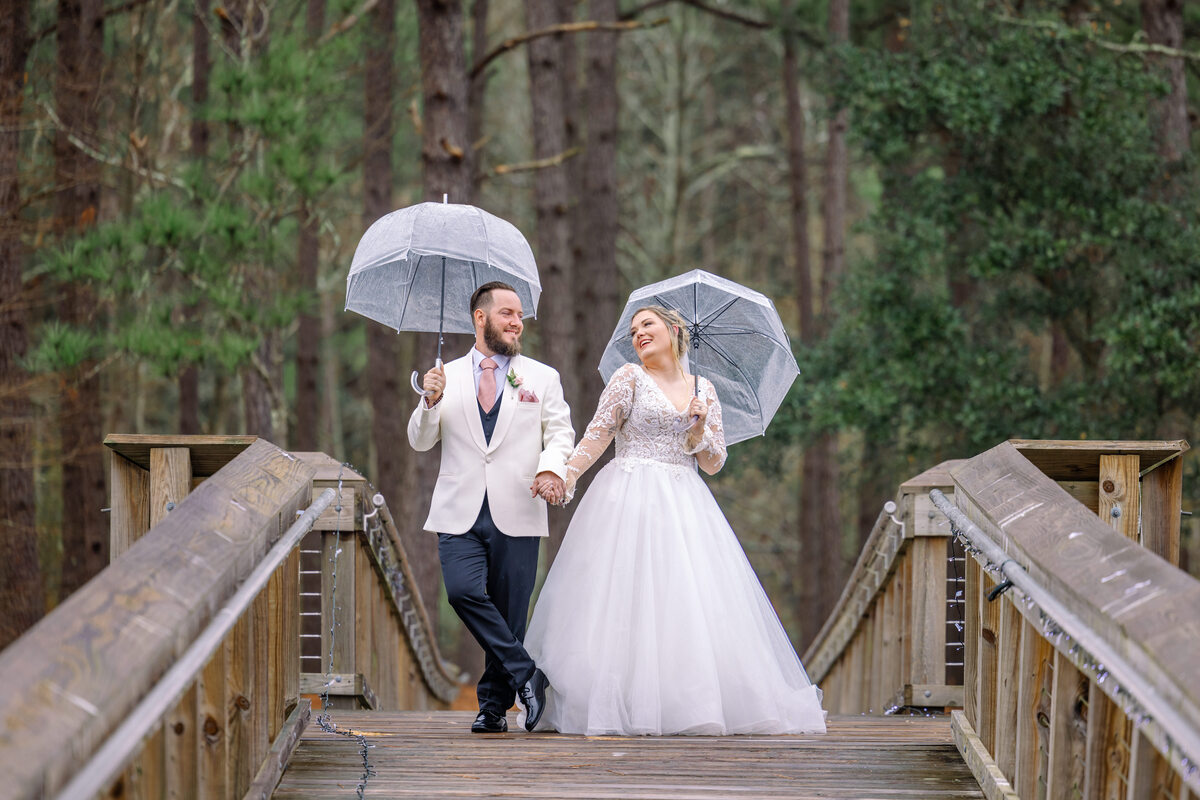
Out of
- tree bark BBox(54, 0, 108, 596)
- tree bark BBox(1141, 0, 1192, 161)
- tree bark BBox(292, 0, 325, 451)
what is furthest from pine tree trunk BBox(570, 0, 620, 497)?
tree bark BBox(1141, 0, 1192, 161)

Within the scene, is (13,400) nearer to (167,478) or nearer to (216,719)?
(167,478)

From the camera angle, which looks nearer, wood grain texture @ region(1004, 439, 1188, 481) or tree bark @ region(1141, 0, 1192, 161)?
wood grain texture @ region(1004, 439, 1188, 481)

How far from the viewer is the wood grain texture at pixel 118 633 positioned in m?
1.98

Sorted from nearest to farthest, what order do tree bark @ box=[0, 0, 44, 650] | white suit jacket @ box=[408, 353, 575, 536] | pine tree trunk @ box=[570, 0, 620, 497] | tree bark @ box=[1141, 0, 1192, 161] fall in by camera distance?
white suit jacket @ box=[408, 353, 575, 536]
tree bark @ box=[0, 0, 44, 650]
tree bark @ box=[1141, 0, 1192, 161]
pine tree trunk @ box=[570, 0, 620, 497]

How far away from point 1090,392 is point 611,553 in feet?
26.0

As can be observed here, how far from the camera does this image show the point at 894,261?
41.8 feet

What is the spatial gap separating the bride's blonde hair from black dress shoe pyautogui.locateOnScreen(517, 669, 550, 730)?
4.82ft

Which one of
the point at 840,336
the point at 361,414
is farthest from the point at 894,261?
the point at 361,414

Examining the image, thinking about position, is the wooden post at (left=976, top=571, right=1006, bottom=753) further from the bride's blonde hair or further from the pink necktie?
the pink necktie

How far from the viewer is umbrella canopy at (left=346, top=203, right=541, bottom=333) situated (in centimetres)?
512

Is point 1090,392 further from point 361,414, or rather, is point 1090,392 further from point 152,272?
point 361,414

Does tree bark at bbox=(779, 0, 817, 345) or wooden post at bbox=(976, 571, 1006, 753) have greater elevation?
tree bark at bbox=(779, 0, 817, 345)

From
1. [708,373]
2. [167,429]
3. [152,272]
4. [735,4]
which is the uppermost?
[735,4]

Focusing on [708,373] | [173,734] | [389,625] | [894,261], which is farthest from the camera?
[894,261]
